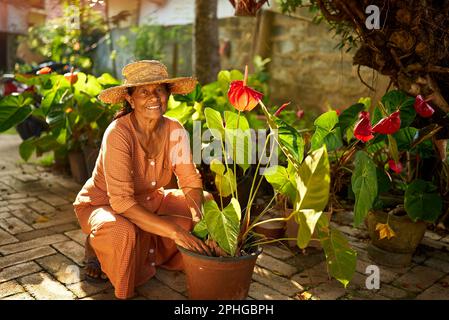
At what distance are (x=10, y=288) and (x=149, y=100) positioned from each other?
1256 millimetres

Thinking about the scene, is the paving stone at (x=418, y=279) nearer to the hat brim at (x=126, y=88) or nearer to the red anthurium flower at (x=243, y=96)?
the red anthurium flower at (x=243, y=96)

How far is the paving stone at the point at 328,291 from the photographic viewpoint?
248cm

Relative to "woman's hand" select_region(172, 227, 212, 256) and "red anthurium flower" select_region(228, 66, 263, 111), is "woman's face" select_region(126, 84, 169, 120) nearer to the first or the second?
"red anthurium flower" select_region(228, 66, 263, 111)

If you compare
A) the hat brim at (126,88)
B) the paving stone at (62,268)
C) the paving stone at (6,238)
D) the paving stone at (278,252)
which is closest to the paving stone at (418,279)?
the paving stone at (278,252)

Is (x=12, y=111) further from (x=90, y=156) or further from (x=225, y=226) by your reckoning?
(x=225, y=226)

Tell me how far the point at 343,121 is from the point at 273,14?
3.75m

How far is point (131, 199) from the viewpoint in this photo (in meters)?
2.28

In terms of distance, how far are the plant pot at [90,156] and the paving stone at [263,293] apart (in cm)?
203

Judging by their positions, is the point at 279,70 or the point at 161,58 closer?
the point at 279,70

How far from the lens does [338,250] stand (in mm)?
1985
